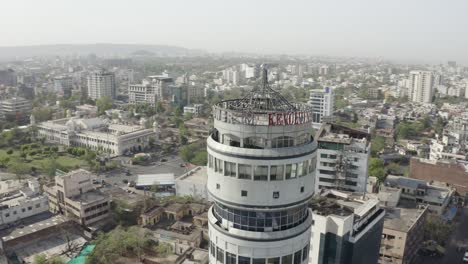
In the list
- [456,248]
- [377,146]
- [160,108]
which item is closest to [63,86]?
[160,108]

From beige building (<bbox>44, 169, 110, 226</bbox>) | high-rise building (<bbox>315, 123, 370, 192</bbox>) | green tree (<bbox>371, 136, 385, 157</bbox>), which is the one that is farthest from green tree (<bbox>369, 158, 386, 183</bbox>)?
beige building (<bbox>44, 169, 110, 226</bbox>)

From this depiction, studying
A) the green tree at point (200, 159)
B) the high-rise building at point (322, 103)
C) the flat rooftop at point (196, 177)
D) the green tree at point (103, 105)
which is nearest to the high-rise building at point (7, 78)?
the green tree at point (103, 105)

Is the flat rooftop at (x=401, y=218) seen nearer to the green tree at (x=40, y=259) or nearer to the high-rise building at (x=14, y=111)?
the green tree at (x=40, y=259)

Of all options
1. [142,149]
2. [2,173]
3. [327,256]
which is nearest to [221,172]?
[327,256]

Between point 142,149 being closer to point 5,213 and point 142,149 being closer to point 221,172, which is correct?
point 5,213

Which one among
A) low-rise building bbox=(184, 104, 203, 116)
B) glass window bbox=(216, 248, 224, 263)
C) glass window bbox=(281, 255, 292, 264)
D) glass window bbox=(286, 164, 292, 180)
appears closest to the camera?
glass window bbox=(286, 164, 292, 180)

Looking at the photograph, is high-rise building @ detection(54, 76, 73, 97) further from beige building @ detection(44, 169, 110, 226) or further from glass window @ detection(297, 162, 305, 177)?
glass window @ detection(297, 162, 305, 177)

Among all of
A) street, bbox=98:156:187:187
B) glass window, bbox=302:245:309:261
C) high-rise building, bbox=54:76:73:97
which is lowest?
street, bbox=98:156:187:187
